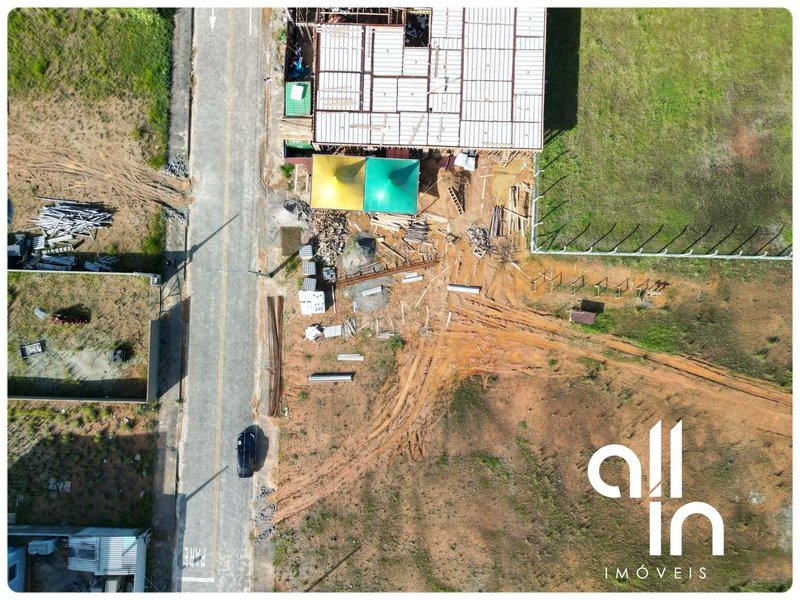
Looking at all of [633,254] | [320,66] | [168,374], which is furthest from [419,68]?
[168,374]

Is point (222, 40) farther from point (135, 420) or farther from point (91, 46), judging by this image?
point (135, 420)

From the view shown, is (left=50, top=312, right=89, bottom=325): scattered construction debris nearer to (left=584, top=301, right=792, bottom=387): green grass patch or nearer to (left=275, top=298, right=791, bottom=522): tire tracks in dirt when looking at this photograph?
(left=275, top=298, right=791, bottom=522): tire tracks in dirt

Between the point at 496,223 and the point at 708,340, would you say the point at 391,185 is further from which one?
the point at 708,340

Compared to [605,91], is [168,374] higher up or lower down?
lower down

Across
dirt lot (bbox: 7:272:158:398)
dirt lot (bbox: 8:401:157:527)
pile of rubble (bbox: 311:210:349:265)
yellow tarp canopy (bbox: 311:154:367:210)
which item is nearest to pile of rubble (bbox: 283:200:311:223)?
pile of rubble (bbox: 311:210:349:265)

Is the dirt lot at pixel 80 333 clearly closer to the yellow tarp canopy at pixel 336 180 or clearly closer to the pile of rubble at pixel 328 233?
the pile of rubble at pixel 328 233

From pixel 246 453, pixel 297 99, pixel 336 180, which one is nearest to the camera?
pixel 336 180

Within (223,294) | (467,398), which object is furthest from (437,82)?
(467,398)
